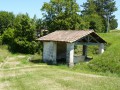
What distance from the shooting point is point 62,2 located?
49969 millimetres

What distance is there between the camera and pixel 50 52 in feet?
112

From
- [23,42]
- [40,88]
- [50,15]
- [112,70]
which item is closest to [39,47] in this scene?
[23,42]

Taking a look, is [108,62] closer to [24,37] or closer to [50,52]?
[50,52]

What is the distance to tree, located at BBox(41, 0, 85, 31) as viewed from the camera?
4762 centimetres

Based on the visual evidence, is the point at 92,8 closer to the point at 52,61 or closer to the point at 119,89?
the point at 52,61

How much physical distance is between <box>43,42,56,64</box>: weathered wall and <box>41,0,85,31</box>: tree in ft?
43.0

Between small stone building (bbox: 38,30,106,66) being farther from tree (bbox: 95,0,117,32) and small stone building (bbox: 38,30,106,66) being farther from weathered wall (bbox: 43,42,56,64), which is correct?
tree (bbox: 95,0,117,32)

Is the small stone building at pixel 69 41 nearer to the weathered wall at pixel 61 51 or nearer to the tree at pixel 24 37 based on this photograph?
the weathered wall at pixel 61 51

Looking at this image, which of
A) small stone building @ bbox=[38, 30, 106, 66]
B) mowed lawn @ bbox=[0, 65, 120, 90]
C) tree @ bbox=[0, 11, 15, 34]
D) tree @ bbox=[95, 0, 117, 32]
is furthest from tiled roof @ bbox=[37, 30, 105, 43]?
tree @ bbox=[95, 0, 117, 32]

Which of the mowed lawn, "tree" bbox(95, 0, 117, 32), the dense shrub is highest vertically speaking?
"tree" bbox(95, 0, 117, 32)

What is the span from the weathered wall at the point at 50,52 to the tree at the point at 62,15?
43.0ft

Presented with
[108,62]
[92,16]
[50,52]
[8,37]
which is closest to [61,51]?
[50,52]

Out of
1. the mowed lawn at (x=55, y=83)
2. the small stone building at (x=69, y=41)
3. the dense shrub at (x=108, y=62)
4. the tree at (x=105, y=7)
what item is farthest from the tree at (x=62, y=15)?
the mowed lawn at (x=55, y=83)

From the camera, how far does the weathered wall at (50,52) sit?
33.5 metres
